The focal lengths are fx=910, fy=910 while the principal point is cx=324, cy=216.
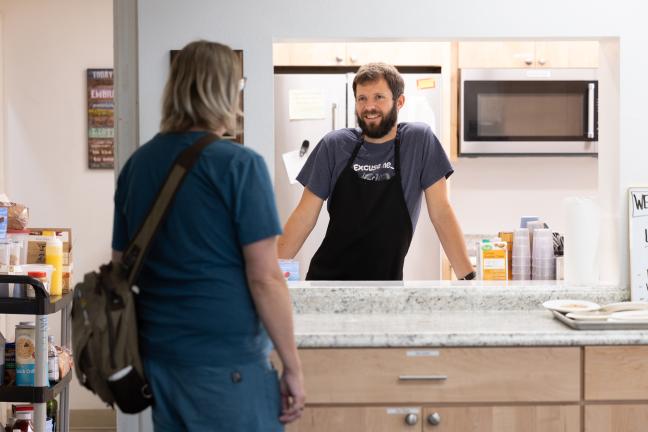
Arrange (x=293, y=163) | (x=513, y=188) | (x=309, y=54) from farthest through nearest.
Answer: (x=513, y=188)
(x=309, y=54)
(x=293, y=163)

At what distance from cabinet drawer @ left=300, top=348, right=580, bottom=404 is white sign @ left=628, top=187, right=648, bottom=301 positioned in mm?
563

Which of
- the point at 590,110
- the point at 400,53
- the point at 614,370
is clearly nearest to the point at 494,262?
the point at 614,370

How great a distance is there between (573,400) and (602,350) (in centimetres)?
16

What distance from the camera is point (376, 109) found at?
3334 millimetres

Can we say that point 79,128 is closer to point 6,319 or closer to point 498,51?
point 6,319

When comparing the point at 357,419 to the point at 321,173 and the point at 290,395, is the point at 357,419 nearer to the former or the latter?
the point at 290,395

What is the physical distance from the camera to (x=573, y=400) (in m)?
2.44

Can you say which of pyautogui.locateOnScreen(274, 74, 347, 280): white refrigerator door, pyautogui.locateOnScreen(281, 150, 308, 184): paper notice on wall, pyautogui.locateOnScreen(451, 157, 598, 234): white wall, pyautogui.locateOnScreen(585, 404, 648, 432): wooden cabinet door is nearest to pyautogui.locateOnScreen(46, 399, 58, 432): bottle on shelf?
pyautogui.locateOnScreen(274, 74, 347, 280): white refrigerator door

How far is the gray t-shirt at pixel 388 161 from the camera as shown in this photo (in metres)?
3.26

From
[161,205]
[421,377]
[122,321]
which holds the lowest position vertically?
[421,377]

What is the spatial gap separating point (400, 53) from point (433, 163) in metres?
1.41

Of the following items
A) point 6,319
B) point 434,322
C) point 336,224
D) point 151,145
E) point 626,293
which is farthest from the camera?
point 6,319

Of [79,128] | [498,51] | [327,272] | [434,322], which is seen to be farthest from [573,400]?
[79,128]

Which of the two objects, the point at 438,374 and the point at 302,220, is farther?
the point at 302,220
